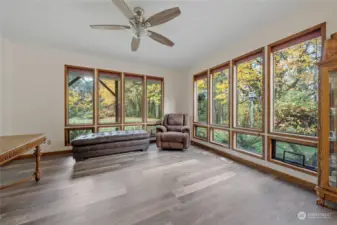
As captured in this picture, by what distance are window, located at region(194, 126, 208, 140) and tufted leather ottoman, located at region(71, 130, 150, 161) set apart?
1.78m

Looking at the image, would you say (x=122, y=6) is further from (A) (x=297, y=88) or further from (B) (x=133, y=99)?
(B) (x=133, y=99)

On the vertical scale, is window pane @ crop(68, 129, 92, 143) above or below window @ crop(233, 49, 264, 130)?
below

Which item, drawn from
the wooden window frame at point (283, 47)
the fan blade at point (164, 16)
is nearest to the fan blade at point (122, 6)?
the fan blade at point (164, 16)

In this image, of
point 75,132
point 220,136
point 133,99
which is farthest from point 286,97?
point 75,132

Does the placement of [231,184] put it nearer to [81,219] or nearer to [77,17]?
[81,219]

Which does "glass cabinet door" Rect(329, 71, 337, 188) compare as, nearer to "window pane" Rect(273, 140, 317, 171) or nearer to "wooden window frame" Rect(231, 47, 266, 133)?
"window pane" Rect(273, 140, 317, 171)

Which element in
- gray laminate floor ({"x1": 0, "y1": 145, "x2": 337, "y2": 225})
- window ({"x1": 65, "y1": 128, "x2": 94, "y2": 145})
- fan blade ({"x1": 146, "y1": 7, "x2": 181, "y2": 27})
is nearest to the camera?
gray laminate floor ({"x1": 0, "y1": 145, "x2": 337, "y2": 225})

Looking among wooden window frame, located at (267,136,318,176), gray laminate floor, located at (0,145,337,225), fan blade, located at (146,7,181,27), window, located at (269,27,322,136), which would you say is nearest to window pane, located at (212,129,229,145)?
gray laminate floor, located at (0,145,337,225)

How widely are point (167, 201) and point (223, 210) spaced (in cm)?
64

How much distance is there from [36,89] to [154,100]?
3085mm

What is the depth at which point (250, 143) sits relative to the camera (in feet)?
10.3

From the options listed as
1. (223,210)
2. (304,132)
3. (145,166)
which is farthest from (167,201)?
(304,132)

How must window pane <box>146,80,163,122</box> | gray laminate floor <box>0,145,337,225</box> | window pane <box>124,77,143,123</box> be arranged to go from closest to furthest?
gray laminate floor <box>0,145,337,225</box>, window pane <box>124,77,143,123</box>, window pane <box>146,80,163,122</box>

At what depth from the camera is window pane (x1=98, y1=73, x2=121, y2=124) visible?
4.35m
